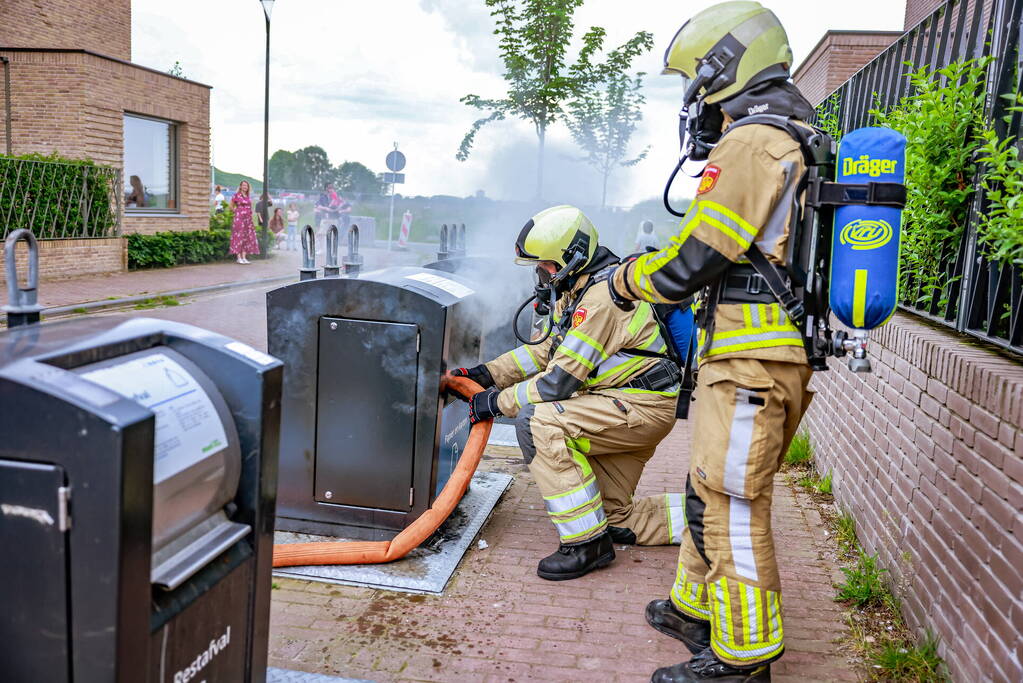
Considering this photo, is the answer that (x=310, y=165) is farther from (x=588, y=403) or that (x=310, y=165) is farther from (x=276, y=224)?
(x=588, y=403)

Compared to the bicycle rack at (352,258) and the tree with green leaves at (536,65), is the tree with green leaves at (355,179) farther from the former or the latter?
the bicycle rack at (352,258)

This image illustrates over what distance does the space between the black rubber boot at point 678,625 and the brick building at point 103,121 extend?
13641mm

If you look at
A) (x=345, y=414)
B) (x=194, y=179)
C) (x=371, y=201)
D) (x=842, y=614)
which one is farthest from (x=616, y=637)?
(x=371, y=201)

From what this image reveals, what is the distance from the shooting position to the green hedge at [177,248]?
16906 millimetres

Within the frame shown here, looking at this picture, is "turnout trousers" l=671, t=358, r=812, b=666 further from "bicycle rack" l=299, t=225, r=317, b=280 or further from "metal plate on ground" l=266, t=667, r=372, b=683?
"bicycle rack" l=299, t=225, r=317, b=280

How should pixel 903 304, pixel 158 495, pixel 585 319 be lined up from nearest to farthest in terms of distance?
1. pixel 158 495
2. pixel 585 319
3. pixel 903 304

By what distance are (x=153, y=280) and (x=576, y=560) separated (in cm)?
1342

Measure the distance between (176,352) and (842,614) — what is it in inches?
113

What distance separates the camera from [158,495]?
1765 millimetres

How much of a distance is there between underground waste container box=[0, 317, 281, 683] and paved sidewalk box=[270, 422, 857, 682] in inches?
37.9

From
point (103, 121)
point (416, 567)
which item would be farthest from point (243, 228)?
point (416, 567)

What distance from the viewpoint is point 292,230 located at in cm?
2694

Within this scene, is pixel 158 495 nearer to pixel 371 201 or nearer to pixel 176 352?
pixel 176 352

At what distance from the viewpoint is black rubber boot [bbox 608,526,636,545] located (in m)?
4.31
